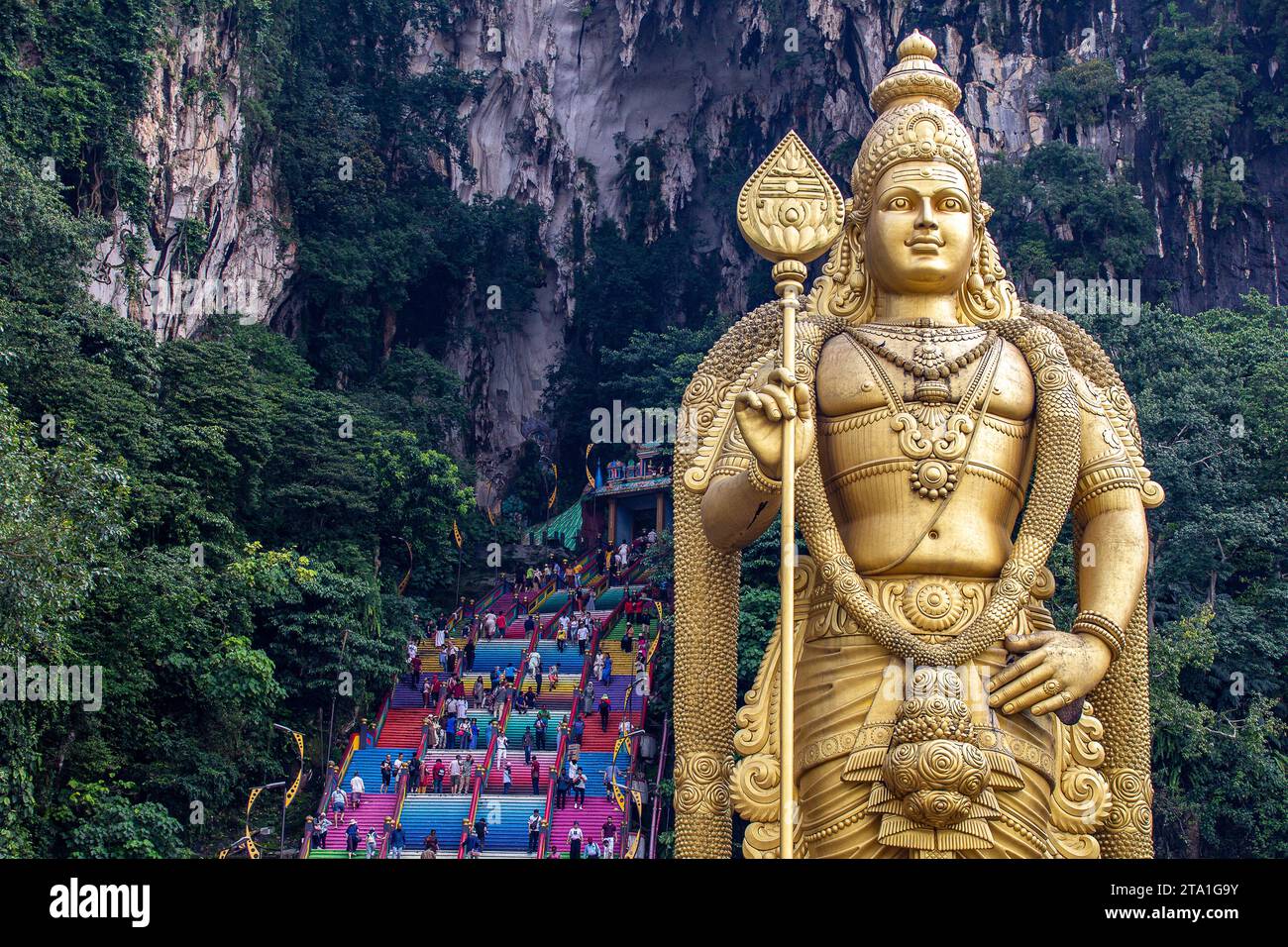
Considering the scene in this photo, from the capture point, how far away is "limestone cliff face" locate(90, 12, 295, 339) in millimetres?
29766

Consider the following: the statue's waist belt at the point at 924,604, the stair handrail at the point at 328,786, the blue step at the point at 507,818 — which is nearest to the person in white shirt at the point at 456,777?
the blue step at the point at 507,818

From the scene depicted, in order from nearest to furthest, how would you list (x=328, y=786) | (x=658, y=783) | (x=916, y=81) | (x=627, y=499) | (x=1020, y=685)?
(x=1020, y=685), (x=916, y=81), (x=658, y=783), (x=328, y=786), (x=627, y=499)

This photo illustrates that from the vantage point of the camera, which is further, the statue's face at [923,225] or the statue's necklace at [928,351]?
the statue's face at [923,225]

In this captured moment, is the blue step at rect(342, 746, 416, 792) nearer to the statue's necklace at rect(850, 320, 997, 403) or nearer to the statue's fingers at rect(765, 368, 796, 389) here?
the statue's necklace at rect(850, 320, 997, 403)

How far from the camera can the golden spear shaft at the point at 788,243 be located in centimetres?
631

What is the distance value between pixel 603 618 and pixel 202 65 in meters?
13.3

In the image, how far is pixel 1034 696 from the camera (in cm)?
732

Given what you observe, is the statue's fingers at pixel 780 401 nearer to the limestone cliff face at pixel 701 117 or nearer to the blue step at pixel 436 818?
the blue step at pixel 436 818

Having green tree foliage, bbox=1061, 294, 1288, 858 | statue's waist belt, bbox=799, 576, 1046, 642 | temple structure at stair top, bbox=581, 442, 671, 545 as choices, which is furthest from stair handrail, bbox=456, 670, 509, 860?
statue's waist belt, bbox=799, 576, 1046, 642

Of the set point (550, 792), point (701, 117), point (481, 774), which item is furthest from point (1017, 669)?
point (701, 117)

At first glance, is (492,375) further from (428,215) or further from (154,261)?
(154,261)

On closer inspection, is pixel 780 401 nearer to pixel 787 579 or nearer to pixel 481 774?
pixel 787 579

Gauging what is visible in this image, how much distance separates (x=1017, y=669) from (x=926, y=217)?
2.19m
